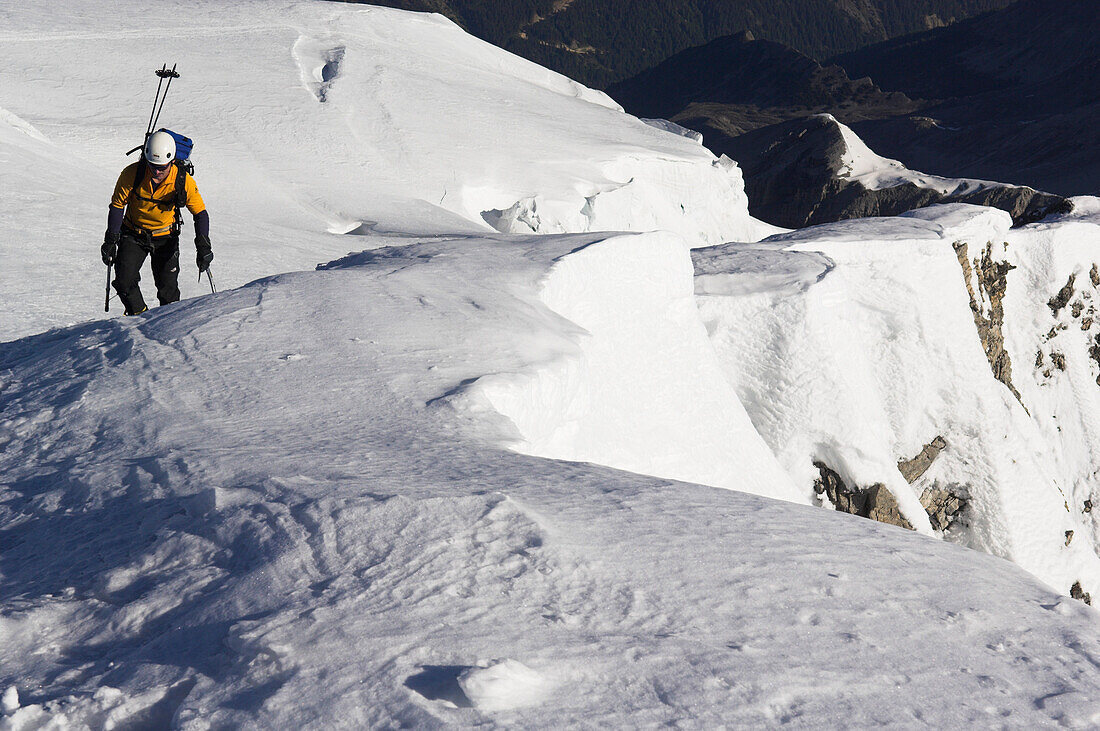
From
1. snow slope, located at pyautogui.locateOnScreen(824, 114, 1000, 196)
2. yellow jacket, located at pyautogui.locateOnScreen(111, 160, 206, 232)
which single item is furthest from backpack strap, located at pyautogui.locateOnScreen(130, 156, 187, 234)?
snow slope, located at pyautogui.locateOnScreen(824, 114, 1000, 196)

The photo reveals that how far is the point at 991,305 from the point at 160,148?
51.0ft

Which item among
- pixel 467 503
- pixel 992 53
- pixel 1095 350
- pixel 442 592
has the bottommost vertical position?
pixel 1095 350

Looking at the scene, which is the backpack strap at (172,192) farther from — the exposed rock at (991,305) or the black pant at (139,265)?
the exposed rock at (991,305)

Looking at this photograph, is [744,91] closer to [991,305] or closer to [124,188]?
[991,305]

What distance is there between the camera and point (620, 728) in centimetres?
166

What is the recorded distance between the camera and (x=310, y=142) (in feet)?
48.0

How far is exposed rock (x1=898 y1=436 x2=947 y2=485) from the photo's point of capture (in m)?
11.5

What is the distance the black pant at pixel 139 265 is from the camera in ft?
19.2

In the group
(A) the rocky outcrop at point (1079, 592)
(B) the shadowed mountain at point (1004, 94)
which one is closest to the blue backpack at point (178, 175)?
(A) the rocky outcrop at point (1079, 592)

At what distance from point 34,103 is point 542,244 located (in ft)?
37.3

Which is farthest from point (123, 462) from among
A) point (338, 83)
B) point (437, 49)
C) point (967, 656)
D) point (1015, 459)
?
point (437, 49)

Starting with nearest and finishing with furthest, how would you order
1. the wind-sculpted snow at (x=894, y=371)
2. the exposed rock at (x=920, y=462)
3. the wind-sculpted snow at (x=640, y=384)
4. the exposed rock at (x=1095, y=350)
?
the wind-sculpted snow at (x=640, y=384) → the wind-sculpted snow at (x=894, y=371) → the exposed rock at (x=920, y=462) → the exposed rock at (x=1095, y=350)

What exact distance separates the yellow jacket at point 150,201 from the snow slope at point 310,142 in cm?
76

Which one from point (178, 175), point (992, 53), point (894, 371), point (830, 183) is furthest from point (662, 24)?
point (178, 175)
